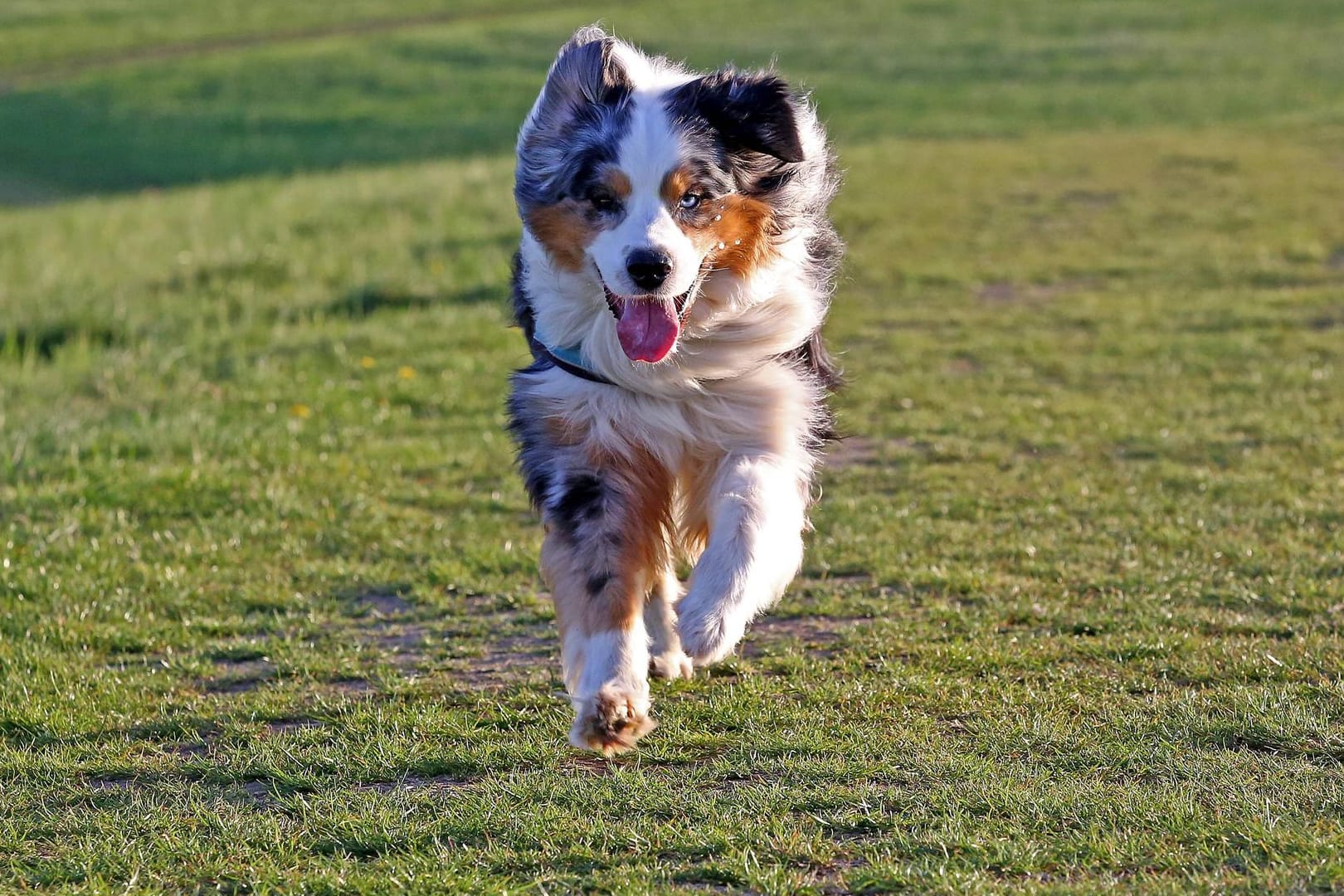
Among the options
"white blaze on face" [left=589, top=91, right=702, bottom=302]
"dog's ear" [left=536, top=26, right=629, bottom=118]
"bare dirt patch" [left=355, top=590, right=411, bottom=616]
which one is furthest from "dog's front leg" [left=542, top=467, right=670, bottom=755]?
"bare dirt patch" [left=355, top=590, right=411, bottom=616]

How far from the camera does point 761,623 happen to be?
598cm

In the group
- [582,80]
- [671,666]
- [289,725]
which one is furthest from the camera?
[671,666]

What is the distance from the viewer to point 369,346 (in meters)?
10.6

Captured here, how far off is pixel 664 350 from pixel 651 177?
20.7 inches

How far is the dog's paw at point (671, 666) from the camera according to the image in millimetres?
5422

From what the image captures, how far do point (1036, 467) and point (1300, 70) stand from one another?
62.2 feet

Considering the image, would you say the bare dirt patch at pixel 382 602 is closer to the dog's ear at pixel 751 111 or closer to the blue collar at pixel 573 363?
the blue collar at pixel 573 363

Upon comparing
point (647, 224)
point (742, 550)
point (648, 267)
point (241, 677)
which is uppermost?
point (647, 224)

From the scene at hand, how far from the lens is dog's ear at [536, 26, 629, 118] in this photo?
523 cm

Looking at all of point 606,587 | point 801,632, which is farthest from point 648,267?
point 801,632

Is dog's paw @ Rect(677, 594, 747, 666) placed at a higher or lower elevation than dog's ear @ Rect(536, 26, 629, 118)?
lower

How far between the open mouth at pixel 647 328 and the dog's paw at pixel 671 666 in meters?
1.13

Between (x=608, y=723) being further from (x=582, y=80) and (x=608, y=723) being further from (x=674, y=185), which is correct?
(x=582, y=80)

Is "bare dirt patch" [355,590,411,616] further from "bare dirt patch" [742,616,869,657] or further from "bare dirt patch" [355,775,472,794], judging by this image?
"bare dirt patch" [355,775,472,794]
